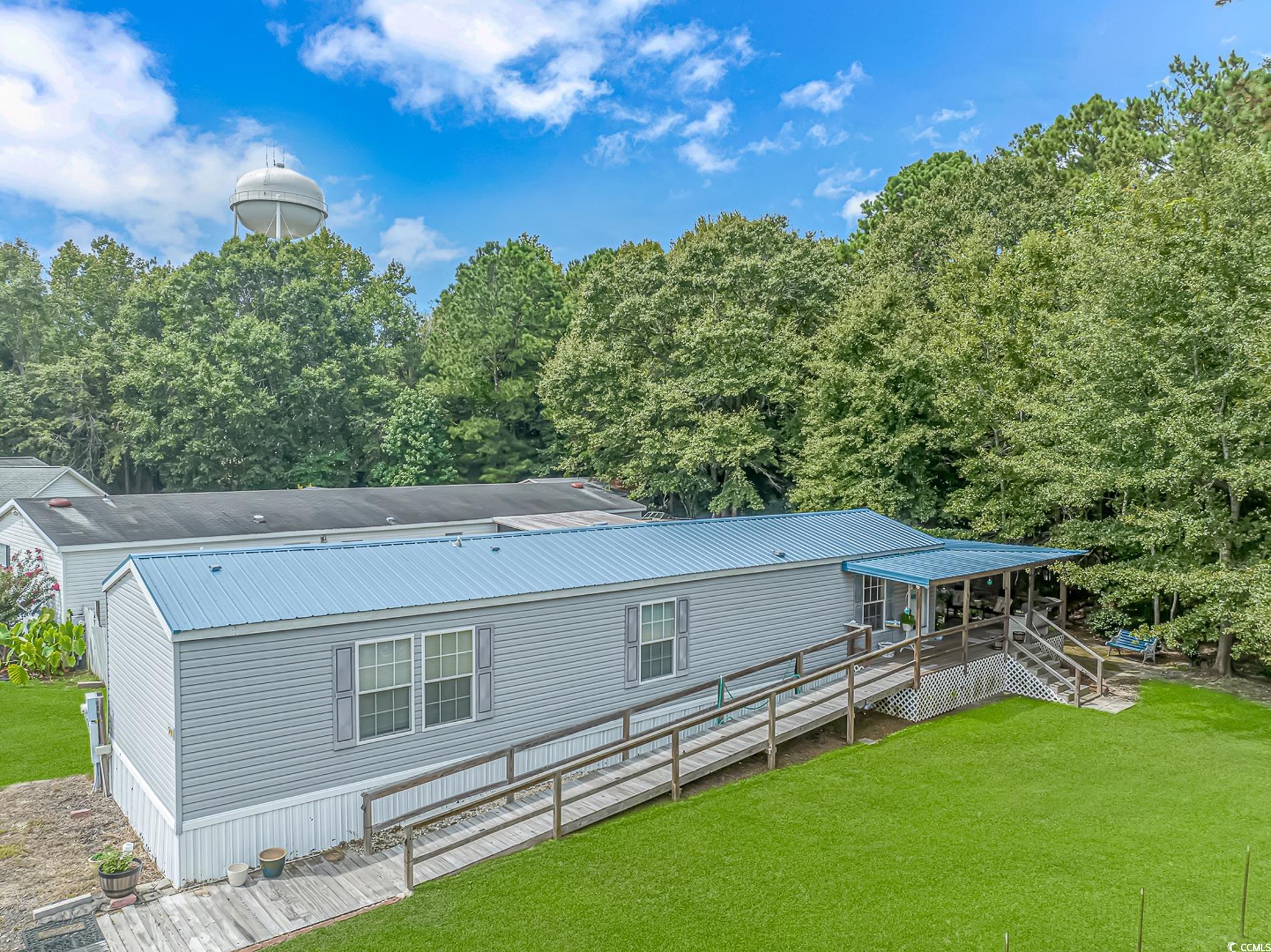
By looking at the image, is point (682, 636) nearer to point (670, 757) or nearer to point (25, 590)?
point (670, 757)

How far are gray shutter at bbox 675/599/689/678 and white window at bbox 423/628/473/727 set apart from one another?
11.7ft

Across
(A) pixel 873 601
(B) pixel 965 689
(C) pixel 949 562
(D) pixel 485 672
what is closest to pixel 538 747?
(D) pixel 485 672

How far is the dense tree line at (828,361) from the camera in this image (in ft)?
49.1

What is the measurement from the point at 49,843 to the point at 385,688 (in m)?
4.51

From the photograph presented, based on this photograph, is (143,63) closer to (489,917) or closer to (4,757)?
(4,757)

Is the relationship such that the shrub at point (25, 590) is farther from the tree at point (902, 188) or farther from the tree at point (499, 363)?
the tree at point (902, 188)

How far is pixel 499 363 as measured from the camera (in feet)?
133

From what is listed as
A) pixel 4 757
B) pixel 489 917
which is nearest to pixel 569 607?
pixel 489 917

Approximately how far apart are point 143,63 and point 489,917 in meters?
35.0

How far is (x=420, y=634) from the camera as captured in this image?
10062mm

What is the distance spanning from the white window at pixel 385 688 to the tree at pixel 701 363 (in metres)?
17.2

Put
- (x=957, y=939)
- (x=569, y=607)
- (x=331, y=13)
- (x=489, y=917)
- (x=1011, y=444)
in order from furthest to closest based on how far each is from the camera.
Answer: (x=331, y=13), (x=1011, y=444), (x=569, y=607), (x=489, y=917), (x=957, y=939)

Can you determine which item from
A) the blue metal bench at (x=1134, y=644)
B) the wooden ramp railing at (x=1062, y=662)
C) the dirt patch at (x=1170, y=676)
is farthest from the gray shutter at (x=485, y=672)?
the blue metal bench at (x=1134, y=644)

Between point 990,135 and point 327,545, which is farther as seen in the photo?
point 990,135
